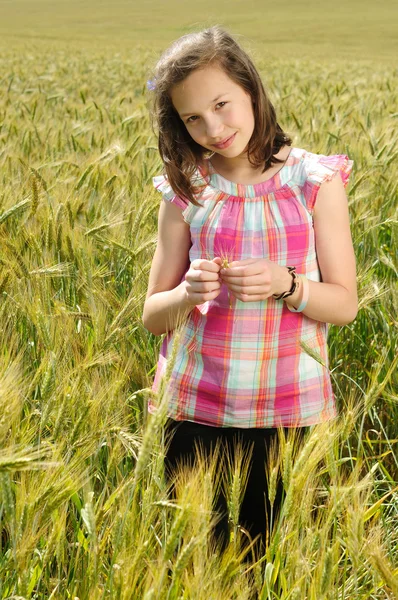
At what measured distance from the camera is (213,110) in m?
1.66

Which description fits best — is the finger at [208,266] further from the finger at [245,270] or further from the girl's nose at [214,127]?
the girl's nose at [214,127]

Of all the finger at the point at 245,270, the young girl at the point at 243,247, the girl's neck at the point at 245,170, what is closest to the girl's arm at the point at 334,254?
the young girl at the point at 243,247

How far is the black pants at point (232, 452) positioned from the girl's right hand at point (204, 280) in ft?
1.21

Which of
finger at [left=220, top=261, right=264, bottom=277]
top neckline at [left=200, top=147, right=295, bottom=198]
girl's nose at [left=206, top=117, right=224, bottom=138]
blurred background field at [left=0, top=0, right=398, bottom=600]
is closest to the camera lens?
blurred background field at [left=0, top=0, right=398, bottom=600]

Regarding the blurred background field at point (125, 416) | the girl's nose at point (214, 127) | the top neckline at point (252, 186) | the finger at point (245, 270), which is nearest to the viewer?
the blurred background field at point (125, 416)

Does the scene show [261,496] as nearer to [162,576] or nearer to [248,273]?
[248,273]

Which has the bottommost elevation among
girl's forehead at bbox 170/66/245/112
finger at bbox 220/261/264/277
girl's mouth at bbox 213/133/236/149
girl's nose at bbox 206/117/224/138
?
finger at bbox 220/261/264/277

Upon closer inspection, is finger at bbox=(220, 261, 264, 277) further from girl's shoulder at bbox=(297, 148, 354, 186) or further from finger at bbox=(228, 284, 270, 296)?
girl's shoulder at bbox=(297, 148, 354, 186)

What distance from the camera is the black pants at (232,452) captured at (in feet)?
5.78

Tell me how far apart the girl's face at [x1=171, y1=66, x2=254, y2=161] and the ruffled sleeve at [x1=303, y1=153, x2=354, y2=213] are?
0.54 ft

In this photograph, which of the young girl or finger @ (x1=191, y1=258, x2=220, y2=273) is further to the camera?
the young girl

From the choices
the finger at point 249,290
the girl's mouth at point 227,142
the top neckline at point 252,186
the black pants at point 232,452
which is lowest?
the black pants at point 232,452

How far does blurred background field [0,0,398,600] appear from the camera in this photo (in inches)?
43.5

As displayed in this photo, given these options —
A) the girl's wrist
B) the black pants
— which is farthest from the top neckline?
the black pants
